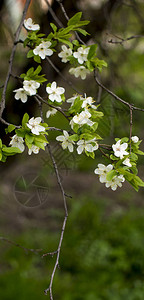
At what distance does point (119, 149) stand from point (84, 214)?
3.27m

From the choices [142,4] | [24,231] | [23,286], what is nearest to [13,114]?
[23,286]

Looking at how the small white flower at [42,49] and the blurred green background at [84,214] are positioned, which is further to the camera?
the blurred green background at [84,214]

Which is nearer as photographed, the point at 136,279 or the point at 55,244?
the point at 136,279

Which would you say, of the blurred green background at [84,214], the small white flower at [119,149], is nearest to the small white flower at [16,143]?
the small white flower at [119,149]

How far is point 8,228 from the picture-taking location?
4.51 m

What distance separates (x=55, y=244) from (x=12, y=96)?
1796 mm

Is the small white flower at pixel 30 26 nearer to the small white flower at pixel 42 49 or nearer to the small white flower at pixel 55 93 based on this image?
the small white flower at pixel 42 49

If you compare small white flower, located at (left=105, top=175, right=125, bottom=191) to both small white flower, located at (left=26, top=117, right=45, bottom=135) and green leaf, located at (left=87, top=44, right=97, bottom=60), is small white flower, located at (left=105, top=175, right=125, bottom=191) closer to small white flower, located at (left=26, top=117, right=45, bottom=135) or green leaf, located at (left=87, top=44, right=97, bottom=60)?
small white flower, located at (left=26, top=117, right=45, bottom=135)

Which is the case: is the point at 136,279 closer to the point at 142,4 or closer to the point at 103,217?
the point at 103,217

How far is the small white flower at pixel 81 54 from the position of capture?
54.2 inches

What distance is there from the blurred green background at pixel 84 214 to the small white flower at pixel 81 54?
18.9 inches

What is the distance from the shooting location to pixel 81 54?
1.38 metres

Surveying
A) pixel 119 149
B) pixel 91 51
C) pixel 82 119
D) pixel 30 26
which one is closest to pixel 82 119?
pixel 82 119

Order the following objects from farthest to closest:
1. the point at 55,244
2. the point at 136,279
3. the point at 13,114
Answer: the point at 55,244 < the point at 136,279 < the point at 13,114
